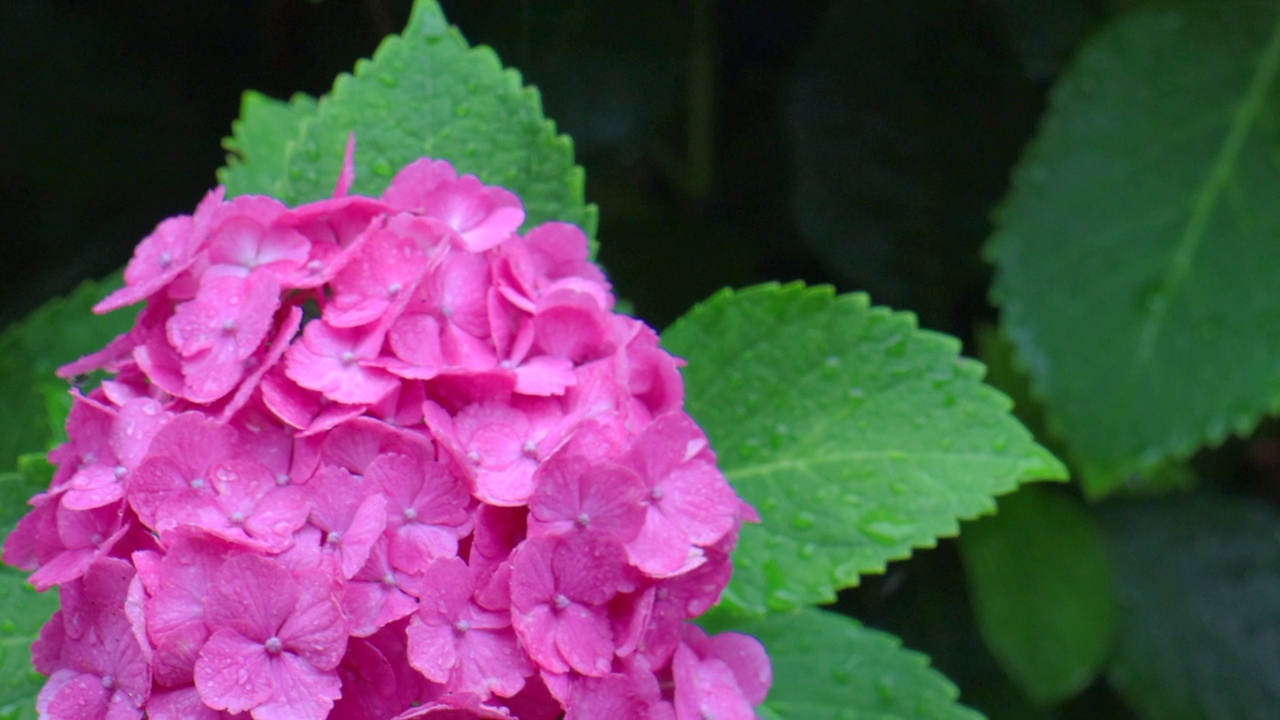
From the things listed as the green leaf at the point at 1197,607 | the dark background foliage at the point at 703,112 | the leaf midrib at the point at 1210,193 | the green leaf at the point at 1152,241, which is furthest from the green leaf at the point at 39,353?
the green leaf at the point at 1197,607

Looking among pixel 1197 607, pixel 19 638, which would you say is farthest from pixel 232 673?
pixel 1197 607

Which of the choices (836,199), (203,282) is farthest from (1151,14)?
(203,282)

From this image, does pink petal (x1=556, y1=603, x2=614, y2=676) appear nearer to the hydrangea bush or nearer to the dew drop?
the hydrangea bush

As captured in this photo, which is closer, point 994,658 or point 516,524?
point 516,524

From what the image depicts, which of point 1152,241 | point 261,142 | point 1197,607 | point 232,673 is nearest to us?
point 232,673

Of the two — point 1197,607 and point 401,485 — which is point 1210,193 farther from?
point 401,485

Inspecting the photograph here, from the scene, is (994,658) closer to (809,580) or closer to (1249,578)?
(1249,578)

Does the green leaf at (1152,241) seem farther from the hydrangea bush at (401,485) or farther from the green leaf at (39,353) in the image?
the green leaf at (39,353)

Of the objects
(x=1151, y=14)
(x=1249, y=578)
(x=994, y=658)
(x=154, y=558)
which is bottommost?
(x=994, y=658)
